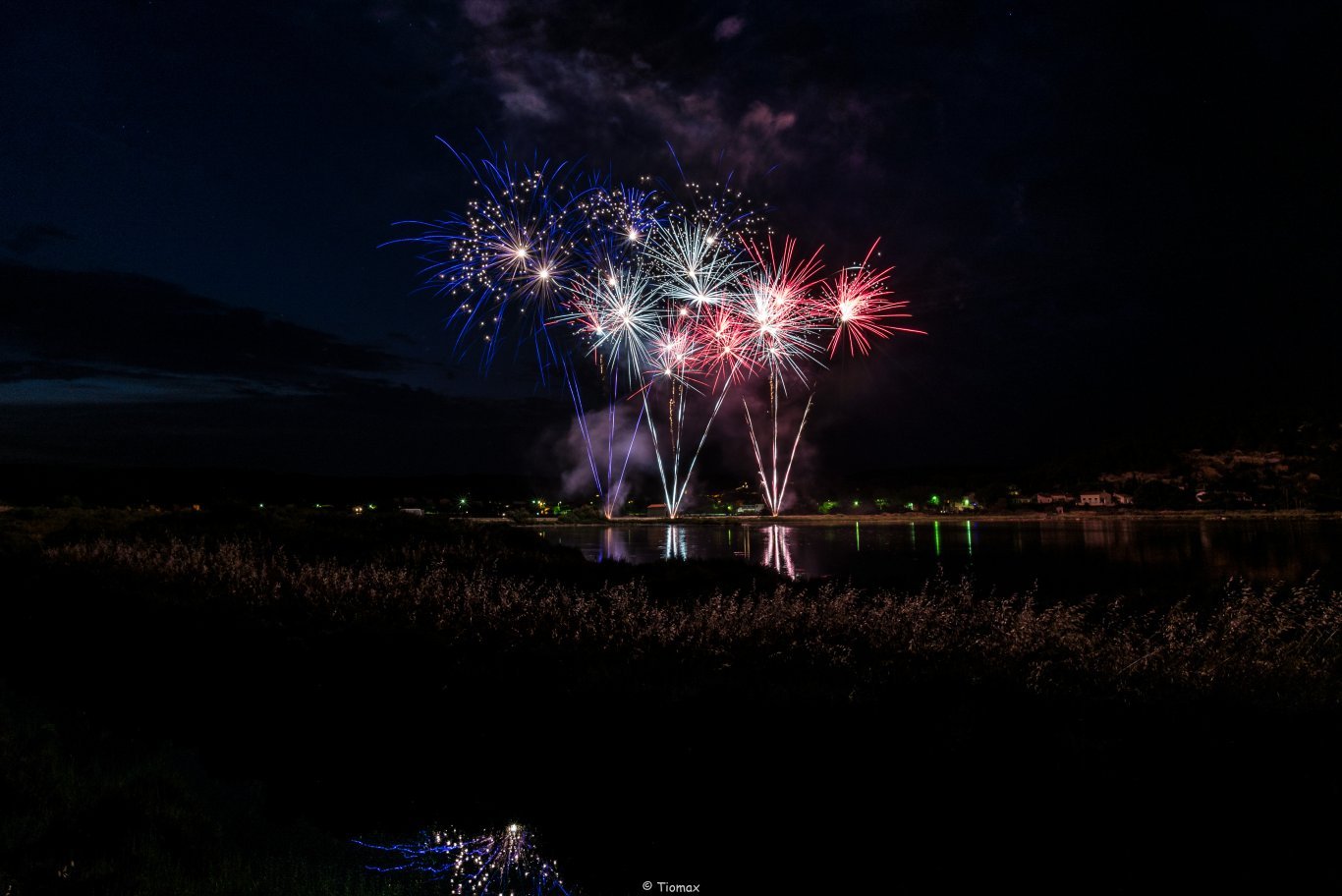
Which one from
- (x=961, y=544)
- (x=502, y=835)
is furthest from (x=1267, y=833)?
(x=961, y=544)

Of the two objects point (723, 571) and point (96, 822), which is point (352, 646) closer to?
point (96, 822)

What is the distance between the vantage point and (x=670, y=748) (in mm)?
4750

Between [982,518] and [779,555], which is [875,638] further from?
[982,518]

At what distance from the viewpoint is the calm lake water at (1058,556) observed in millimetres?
22641

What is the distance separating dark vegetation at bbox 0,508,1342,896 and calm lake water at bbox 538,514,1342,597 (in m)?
12.1

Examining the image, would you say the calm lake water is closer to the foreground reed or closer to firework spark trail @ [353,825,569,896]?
the foreground reed

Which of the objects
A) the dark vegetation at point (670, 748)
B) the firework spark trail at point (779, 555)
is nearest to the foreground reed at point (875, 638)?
the dark vegetation at point (670, 748)

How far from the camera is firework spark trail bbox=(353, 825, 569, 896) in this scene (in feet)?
14.6

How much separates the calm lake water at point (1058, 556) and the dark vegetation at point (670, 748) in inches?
477

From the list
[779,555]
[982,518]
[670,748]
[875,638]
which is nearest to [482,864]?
[670,748]

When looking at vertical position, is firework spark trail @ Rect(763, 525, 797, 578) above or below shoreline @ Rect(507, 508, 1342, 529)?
below

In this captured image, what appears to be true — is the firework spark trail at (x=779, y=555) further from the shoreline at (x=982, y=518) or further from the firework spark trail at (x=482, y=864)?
the shoreline at (x=982, y=518)

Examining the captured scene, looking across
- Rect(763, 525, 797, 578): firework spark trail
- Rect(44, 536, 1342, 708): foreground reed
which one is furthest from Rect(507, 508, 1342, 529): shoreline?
Rect(44, 536, 1342, 708): foreground reed

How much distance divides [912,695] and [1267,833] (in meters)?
1.69
